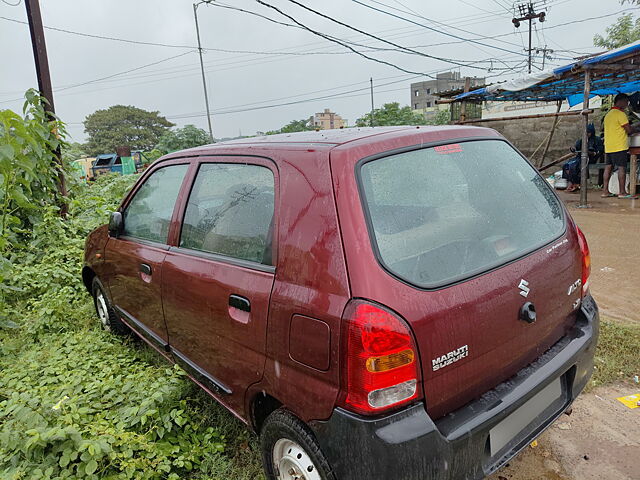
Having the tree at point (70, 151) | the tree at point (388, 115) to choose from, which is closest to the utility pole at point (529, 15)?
the tree at point (388, 115)

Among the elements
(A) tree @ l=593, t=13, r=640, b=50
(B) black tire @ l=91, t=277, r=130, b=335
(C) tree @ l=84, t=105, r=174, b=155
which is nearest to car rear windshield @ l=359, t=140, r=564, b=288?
(B) black tire @ l=91, t=277, r=130, b=335

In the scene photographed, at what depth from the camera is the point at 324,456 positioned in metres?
1.58

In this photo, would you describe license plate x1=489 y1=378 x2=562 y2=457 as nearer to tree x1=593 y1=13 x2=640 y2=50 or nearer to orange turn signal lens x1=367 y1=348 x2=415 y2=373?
orange turn signal lens x1=367 y1=348 x2=415 y2=373

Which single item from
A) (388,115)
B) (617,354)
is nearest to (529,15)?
(388,115)

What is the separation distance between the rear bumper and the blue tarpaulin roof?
21.8ft

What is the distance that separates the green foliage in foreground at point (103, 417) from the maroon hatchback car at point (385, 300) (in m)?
0.35

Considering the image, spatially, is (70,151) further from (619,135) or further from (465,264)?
(619,135)

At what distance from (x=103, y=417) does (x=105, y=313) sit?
5.37 feet

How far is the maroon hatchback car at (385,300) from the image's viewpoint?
1.47 metres

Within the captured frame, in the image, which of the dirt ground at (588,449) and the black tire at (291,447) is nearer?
the black tire at (291,447)

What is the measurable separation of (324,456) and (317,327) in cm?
47

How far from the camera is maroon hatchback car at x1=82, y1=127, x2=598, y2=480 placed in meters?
1.47

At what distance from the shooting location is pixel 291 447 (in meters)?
1.77

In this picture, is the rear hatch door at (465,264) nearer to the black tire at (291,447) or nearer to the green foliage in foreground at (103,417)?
the black tire at (291,447)
